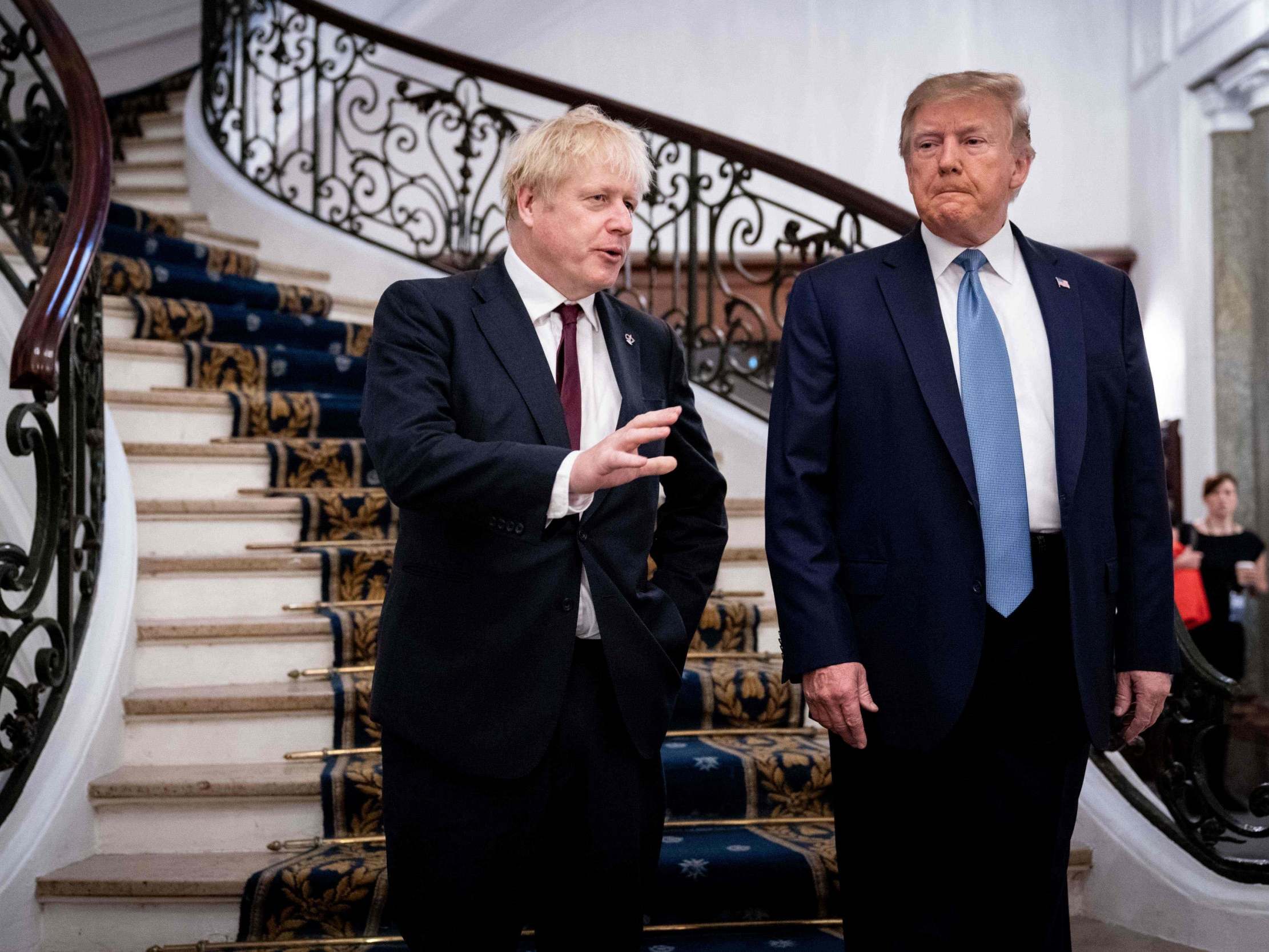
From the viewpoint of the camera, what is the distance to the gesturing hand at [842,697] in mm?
1525

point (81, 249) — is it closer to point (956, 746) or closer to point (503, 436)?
point (503, 436)

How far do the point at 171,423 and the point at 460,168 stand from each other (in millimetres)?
2858

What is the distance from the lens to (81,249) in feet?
8.52

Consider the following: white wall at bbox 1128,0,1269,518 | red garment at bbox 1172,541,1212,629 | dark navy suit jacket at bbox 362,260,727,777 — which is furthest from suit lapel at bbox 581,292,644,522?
white wall at bbox 1128,0,1269,518

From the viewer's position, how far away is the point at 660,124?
13.9 feet

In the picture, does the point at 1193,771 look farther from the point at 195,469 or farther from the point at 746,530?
the point at 195,469

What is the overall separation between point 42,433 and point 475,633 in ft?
A: 4.57

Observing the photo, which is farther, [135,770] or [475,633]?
[135,770]

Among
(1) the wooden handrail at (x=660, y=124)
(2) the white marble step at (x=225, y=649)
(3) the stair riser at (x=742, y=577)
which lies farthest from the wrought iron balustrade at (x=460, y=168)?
(2) the white marble step at (x=225, y=649)

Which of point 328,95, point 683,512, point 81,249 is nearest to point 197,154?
point 328,95

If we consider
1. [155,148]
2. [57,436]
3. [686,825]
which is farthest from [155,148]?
[686,825]

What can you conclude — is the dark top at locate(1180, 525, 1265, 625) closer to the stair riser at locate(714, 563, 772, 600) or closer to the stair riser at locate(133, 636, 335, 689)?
the stair riser at locate(714, 563, 772, 600)

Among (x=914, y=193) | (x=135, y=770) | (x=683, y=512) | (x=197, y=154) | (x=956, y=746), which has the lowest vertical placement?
(x=135, y=770)

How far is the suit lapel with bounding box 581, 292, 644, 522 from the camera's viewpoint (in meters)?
1.58
